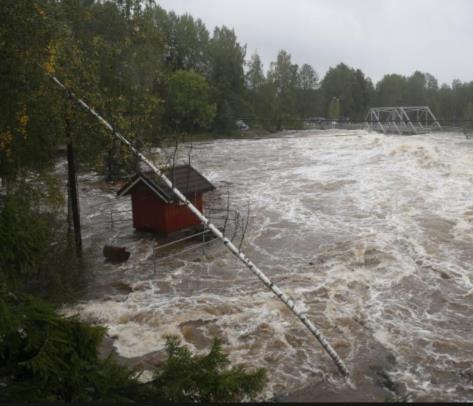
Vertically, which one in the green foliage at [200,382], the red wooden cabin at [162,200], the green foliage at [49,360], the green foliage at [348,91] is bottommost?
the red wooden cabin at [162,200]

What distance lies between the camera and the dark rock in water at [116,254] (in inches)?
618

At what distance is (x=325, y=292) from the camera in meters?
13.3

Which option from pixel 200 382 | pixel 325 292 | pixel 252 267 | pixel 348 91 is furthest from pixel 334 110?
pixel 200 382

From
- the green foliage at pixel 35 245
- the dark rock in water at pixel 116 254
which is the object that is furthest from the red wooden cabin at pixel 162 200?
the green foliage at pixel 35 245

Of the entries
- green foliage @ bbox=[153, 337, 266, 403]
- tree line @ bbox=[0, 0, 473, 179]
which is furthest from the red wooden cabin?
green foliage @ bbox=[153, 337, 266, 403]

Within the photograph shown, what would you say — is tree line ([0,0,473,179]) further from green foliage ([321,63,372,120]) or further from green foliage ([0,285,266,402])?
green foliage ([321,63,372,120])

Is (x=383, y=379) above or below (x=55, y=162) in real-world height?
below

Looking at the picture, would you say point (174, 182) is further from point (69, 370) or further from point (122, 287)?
point (69, 370)

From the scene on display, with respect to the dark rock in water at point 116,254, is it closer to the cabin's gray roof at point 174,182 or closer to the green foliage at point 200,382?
the cabin's gray roof at point 174,182

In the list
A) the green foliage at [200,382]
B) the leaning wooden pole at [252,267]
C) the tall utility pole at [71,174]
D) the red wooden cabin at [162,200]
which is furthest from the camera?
the red wooden cabin at [162,200]

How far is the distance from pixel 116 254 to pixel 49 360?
477 inches

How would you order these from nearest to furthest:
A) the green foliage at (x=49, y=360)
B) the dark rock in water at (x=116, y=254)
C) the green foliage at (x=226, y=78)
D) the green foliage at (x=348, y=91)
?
1. the green foliage at (x=49, y=360)
2. the dark rock in water at (x=116, y=254)
3. the green foliage at (x=226, y=78)
4. the green foliage at (x=348, y=91)

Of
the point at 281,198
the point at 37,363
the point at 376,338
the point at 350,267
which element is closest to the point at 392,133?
the point at 281,198

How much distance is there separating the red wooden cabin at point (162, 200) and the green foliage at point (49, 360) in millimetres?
12671
